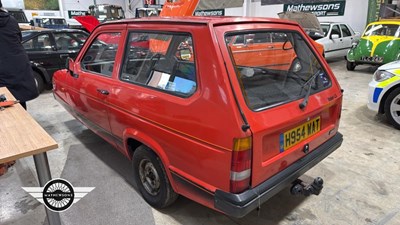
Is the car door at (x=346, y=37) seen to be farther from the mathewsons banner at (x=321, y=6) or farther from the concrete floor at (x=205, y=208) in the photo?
the concrete floor at (x=205, y=208)

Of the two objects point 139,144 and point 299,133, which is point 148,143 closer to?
point 139,144

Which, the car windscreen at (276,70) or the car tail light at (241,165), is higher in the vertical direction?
the car windscreen at (276,70)

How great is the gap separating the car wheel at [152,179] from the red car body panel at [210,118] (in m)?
0.12

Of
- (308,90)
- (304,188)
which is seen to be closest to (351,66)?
(308,90)

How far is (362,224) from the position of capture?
2041 mm

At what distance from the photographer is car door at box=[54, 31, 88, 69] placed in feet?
19.1

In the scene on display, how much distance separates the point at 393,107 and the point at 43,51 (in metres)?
6.13

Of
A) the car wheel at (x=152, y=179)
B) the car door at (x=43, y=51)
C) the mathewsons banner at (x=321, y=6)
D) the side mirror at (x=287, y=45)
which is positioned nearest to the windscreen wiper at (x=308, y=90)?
the side mirror at (x=287, y=45)

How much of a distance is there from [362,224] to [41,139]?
2.20 meters

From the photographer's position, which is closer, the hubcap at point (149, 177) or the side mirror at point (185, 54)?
the side mirror at point (185, 54)

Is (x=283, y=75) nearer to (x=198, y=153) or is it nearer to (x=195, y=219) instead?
(x=198, y=153)

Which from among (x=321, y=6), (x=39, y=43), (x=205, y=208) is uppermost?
(x=321, y=6)

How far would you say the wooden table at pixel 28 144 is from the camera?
1.35 metres

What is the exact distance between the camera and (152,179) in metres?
2.21
